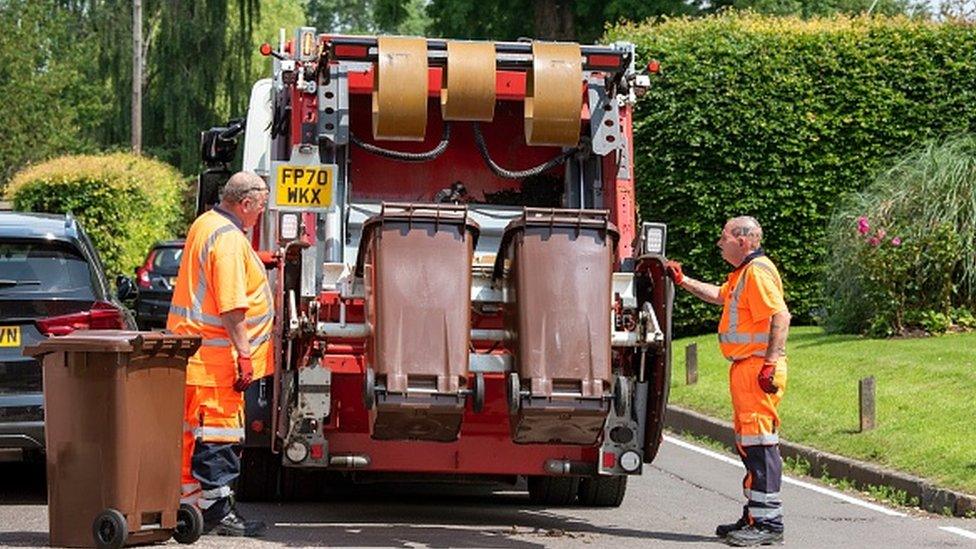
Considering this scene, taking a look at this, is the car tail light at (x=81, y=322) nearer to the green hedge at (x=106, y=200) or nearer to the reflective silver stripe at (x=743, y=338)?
the reflective silver stripe at (x=743, y=338)

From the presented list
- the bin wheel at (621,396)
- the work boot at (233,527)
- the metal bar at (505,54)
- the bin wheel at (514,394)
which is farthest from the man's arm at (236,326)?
the metal bar at (505,54)

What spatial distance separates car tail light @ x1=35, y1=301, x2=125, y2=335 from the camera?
1112 cm

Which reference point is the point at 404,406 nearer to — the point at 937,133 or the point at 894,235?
the point at 894,235

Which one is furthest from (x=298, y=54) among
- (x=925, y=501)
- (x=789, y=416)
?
(x=789, y=416)

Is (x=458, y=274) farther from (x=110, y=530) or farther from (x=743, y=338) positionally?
(x=110, y=530)

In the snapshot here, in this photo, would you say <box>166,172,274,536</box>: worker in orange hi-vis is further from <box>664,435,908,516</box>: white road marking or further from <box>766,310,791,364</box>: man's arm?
<box>664,435,908,516</box>: white road marking

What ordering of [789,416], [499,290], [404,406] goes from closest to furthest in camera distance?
1. [404,406]
2. [499,290]
3. [789,416]

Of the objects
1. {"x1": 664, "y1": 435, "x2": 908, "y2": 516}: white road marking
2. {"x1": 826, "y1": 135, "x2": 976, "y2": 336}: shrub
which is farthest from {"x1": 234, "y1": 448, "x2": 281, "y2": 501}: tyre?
{"x1": 826, "y1": 135, "x2": 976, "y2": 336}: shrub

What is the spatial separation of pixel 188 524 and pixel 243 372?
752 mm

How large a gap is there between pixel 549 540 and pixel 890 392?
6.53 m

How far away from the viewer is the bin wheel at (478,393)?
987 cm

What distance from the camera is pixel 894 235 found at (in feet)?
68.0

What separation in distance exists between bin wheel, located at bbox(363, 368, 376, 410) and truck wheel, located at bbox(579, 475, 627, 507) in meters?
2.40

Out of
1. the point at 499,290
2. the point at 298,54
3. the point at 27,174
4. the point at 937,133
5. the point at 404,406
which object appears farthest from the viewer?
the point at 27,174
